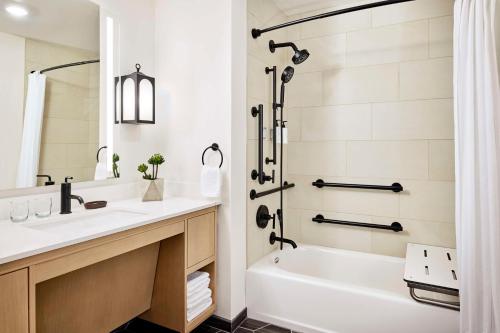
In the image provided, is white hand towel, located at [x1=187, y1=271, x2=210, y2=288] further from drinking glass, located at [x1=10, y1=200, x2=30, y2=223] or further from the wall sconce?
the wall sconce

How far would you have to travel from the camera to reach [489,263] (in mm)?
1420

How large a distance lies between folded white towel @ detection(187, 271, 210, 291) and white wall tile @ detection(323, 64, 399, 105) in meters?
1.70

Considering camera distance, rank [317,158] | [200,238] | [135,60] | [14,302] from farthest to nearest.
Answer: [317,158] < [135,60] < [200,238] < [14,302]

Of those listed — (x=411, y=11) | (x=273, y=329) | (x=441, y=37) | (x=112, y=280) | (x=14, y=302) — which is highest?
(x=411, y=11)

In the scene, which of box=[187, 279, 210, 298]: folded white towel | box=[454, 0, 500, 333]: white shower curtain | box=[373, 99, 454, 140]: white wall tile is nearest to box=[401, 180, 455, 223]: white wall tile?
box=[373, 99, 454, 140]: white wall tile

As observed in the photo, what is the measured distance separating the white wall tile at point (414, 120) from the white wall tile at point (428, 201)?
1.18ft

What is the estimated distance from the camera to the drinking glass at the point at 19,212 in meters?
1.50

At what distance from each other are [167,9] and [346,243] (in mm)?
2318

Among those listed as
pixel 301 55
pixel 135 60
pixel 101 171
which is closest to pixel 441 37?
pixel 301 55

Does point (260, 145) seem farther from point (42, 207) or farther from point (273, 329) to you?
point (42, 207)

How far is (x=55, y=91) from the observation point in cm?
174

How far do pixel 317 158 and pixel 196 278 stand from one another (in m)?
1.44

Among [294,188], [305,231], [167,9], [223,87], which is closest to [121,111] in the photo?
[223,87]

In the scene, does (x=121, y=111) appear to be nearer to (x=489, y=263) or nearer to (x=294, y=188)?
(x=294, y=188)
